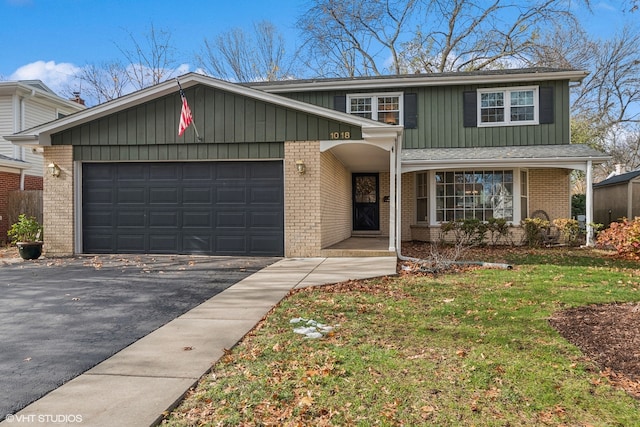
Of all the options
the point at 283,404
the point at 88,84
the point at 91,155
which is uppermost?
the point at 88,84

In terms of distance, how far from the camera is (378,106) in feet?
47.6

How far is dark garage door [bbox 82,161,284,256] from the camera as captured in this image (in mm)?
10164

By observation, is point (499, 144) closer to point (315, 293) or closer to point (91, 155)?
point (315, 293)

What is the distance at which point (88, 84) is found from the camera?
27.0 metres

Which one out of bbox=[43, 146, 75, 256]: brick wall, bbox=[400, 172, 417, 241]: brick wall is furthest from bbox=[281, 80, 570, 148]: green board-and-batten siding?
bbox=[43, 146, 75, 256]: brick wall

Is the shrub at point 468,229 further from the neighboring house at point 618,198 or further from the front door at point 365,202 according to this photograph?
the neighboring house at point 618,198

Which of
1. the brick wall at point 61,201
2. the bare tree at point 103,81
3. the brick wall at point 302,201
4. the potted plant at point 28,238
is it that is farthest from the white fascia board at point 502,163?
the bare tree at point 103,81

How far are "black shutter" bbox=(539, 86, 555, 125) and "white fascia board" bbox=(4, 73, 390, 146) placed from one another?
723 centimetres

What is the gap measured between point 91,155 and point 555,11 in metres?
22.2

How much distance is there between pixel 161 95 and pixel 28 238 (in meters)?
4.80

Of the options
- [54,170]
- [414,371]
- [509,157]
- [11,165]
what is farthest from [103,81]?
[414,371]

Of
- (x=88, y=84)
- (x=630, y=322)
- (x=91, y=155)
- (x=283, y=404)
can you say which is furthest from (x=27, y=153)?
(x=630, y=322)

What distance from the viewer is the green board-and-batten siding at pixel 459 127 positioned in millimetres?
13672

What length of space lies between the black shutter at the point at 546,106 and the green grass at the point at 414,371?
9.25 meters
